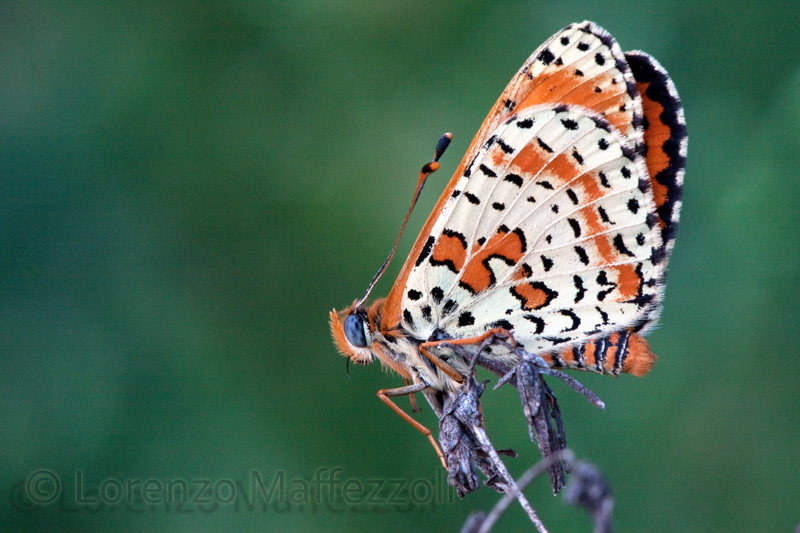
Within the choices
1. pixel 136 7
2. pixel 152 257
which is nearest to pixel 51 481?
pixel 152 257

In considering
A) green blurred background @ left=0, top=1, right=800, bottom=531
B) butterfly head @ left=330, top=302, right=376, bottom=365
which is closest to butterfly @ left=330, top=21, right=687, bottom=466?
butterfly head @ left=330, top=302, right=376, bottom=365

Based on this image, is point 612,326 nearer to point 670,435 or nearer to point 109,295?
point 670,435

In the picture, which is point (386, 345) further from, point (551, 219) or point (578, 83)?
point (578, 83)

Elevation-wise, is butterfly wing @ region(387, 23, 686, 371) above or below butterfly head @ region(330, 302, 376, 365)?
above

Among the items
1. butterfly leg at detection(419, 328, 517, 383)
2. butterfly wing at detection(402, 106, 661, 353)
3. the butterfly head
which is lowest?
the butterfly head

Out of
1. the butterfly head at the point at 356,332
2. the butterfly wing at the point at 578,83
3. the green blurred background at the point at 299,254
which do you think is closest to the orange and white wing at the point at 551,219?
the butterfly wing at the point at 578,83

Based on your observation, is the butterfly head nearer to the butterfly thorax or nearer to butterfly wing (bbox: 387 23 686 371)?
the butterfly thorax
